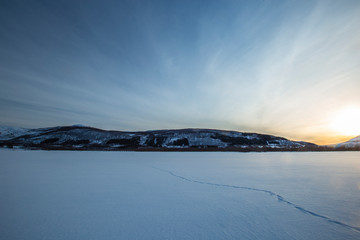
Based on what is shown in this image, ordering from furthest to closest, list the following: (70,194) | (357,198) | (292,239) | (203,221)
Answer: (70,194), (357,198), (203,221), (292,239)

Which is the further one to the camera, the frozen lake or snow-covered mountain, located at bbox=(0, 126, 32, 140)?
snow-covered mountain, located at bbox=(0, 126, 32, 140)

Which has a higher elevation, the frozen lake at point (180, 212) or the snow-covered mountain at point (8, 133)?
the snow-covered mountain at point (8, 133)

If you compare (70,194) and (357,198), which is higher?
(357,198)

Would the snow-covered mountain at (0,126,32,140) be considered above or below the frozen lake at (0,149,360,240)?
above

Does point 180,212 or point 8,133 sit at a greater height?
point 8,133

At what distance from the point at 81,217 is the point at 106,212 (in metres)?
0.42

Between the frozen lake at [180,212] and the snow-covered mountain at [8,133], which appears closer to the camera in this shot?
the frozen lake at [180,212]

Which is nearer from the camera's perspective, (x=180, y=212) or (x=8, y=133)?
(x=180, y=212)

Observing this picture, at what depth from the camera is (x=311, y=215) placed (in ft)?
9.85

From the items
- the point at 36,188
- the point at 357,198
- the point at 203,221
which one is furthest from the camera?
the point at 36,188

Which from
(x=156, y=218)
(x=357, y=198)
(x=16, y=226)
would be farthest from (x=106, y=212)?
(x=357, y=198)

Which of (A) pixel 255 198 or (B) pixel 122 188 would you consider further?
(B) pixel 122 188

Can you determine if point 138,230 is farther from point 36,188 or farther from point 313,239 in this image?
point 36,188

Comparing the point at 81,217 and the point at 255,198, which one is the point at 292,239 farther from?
the point at 81,217
